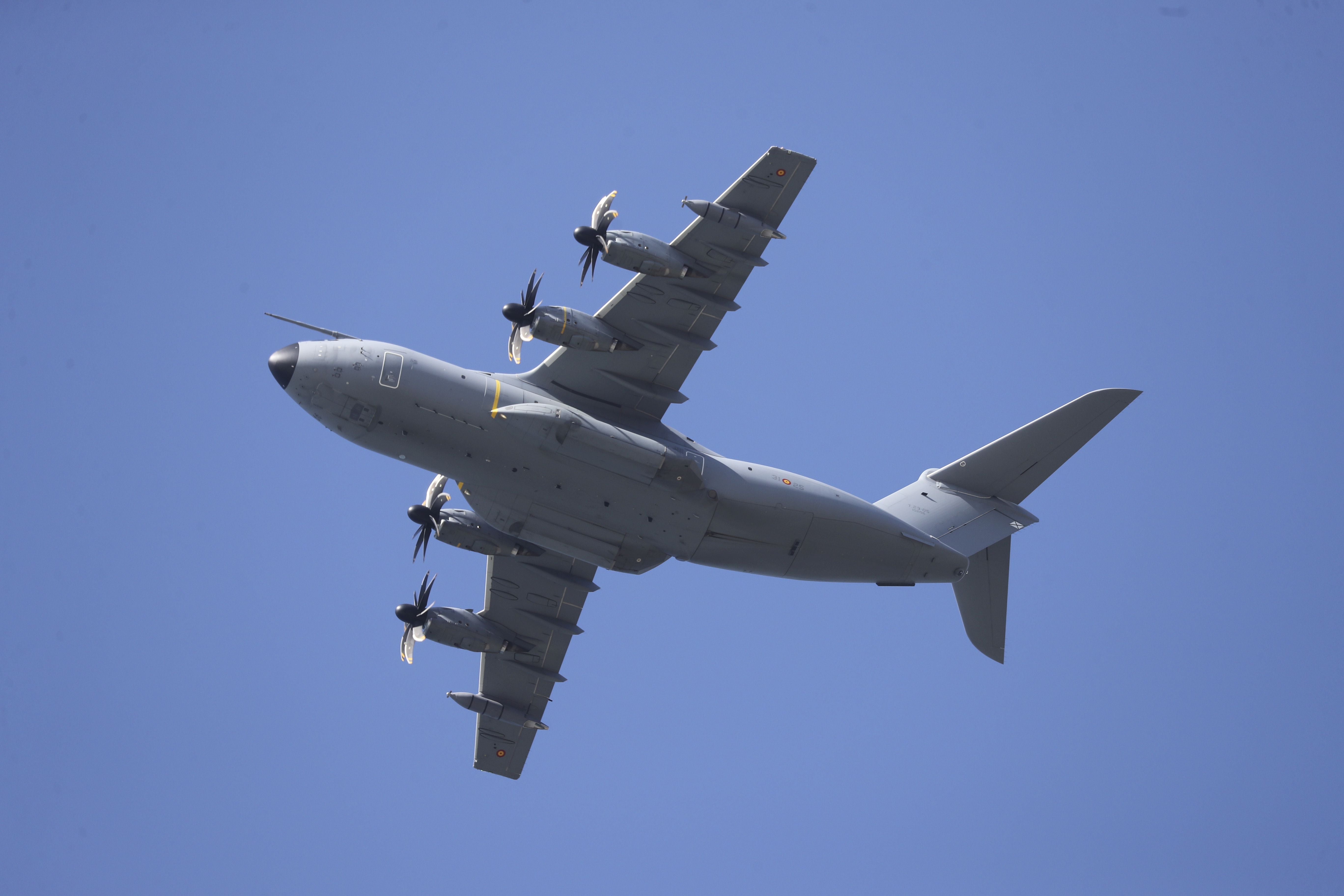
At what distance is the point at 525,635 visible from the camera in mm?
34094

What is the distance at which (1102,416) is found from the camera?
3066 centimetres

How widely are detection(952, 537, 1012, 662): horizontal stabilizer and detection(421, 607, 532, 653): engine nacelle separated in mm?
12530

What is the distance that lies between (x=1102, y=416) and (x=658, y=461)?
38.8 feet

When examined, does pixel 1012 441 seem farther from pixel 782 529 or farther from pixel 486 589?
pixel 486 589

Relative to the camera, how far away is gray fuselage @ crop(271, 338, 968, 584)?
26.9 metres

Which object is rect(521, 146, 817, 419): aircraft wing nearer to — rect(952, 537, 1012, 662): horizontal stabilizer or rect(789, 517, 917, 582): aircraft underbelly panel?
rect(789, 517, 917, 582): aircraft underbelly panel

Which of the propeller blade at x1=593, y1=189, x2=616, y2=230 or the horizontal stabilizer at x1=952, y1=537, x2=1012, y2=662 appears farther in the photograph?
the horizontal stabilizer at x1=952, y1=537, x2=1012, y2=662

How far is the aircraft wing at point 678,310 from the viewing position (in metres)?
27.4

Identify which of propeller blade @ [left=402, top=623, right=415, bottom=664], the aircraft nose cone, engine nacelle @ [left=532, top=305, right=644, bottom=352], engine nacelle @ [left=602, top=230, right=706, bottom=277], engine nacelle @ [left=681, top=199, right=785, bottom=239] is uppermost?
engine nacelle @ [left=681, top=199, right=785, bottom=239]

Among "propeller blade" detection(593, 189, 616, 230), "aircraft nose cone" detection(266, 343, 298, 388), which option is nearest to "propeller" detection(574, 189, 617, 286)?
"propeller blade" detection(593, 189, 616, 230)

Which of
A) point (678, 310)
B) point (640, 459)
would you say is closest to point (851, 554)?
point (640, 459)

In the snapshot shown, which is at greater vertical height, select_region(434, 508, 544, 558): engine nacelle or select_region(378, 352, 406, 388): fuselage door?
select_region(378, 352, 406, 388): fuselage door

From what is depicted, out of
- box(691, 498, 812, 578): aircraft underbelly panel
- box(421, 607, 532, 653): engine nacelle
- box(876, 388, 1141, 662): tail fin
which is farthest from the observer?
box(421, 607, 532, 653): engine nacelle

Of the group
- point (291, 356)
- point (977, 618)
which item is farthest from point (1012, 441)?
point (291, 356)
